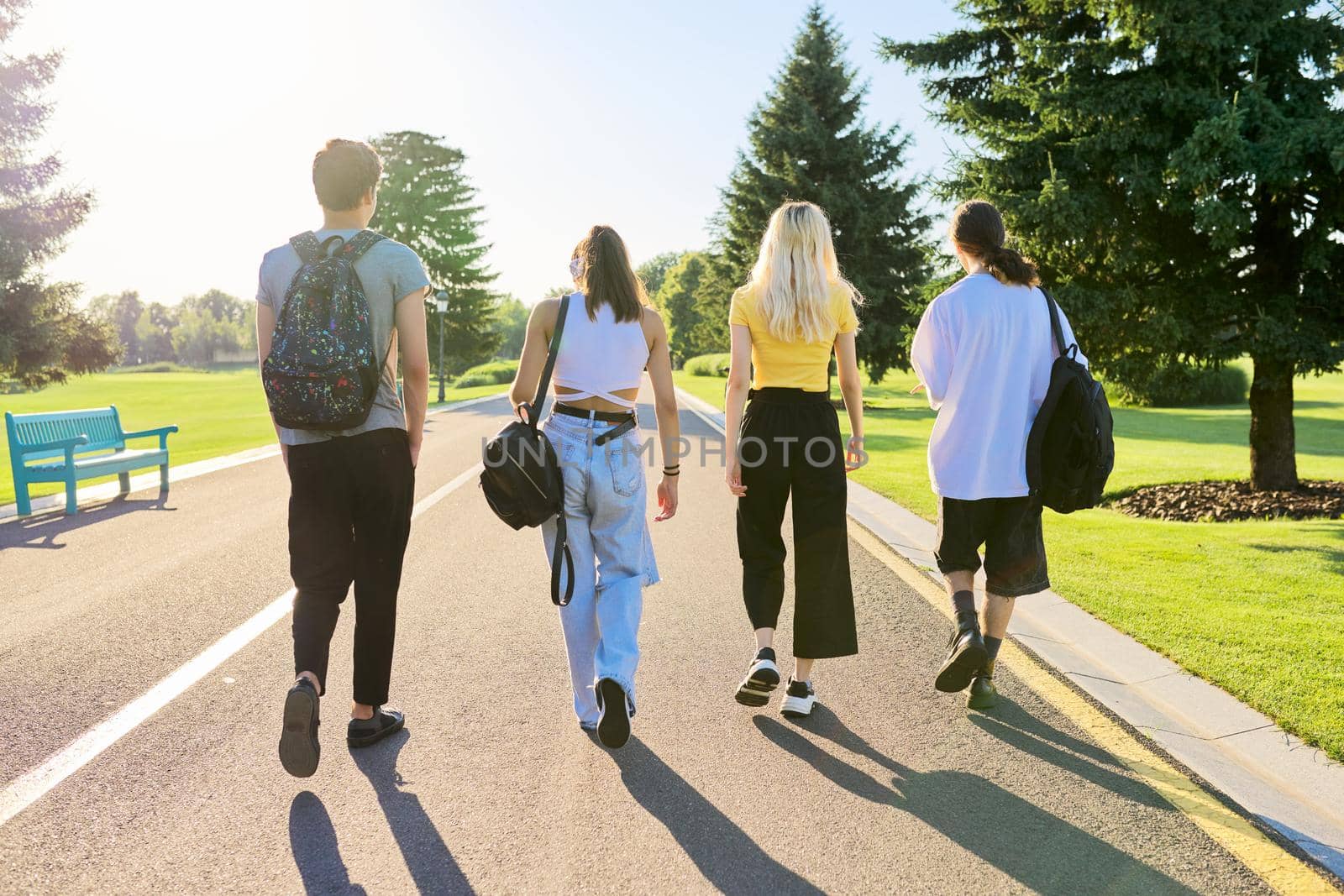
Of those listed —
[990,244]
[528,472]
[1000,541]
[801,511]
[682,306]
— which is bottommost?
[1000,541]

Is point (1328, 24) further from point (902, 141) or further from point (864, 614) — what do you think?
point (902, 141)

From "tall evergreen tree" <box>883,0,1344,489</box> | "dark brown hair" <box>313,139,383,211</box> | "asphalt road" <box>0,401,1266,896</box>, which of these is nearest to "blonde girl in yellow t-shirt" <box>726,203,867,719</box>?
"asphalt road" <box>0,401,1266,896</box>

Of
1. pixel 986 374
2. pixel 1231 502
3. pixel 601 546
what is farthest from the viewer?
pixel 1231 502

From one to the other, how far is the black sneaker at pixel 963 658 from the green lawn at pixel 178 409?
10771 millimetres

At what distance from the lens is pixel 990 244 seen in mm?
3904

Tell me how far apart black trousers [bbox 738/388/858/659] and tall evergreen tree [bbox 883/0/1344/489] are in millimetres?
6236

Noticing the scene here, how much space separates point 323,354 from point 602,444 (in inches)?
41.2

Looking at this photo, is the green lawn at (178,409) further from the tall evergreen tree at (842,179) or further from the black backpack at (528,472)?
the tall evergreen tree at (842,179)

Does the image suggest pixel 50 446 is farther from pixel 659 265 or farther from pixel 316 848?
pixel 659 265

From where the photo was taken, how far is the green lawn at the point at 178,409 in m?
18.0

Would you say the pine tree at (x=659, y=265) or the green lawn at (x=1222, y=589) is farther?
the pine tree at (x=659, y=265)

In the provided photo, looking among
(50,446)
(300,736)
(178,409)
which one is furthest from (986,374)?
(178,409)

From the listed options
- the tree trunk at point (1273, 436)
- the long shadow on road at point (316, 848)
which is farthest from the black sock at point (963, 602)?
the tree trunk at point (1273, 436)

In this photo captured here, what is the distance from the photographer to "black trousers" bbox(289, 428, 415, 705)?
3318 millimetres
